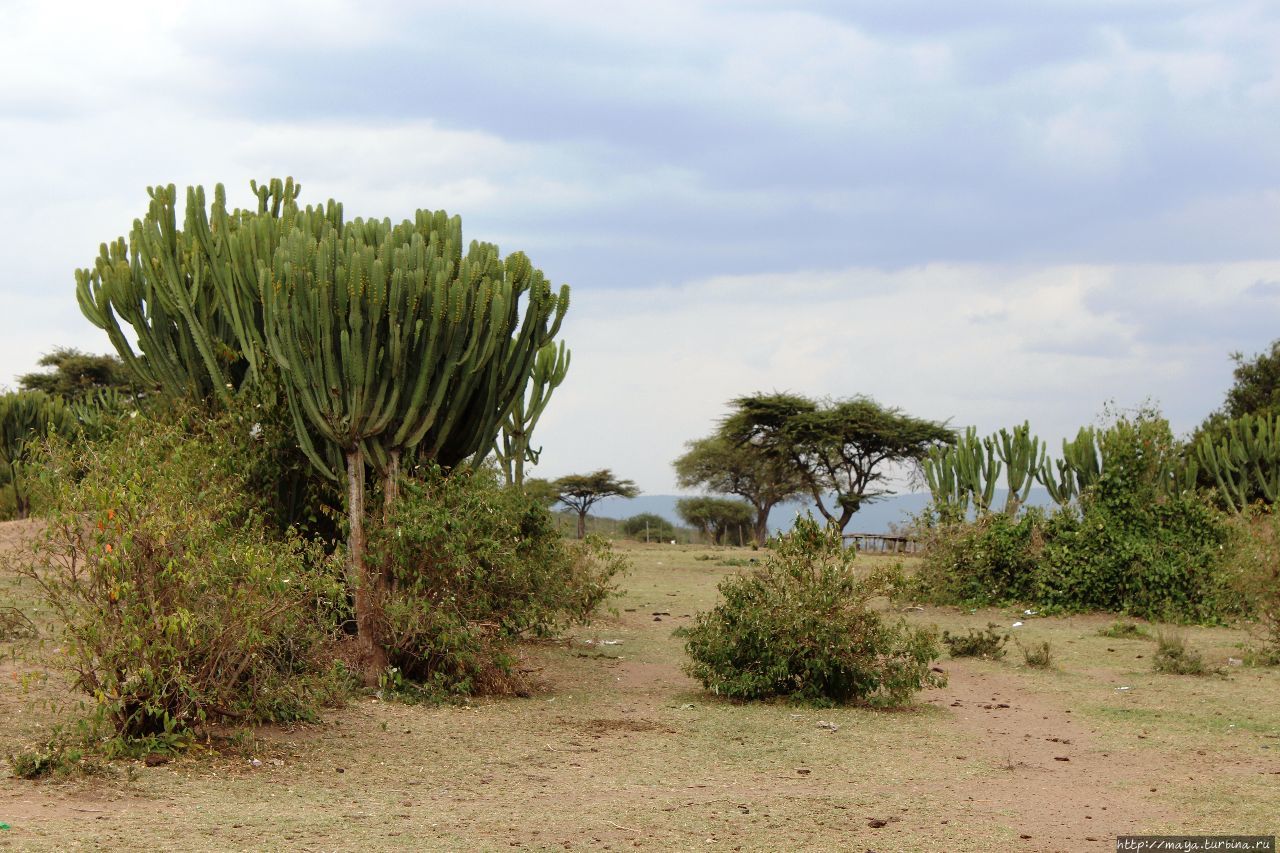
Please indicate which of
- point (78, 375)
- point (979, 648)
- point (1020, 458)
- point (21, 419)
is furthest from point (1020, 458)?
point (78, 375)

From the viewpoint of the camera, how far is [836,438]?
41.8m

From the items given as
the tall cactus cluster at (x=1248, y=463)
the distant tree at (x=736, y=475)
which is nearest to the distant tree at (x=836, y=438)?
the distant tree at (x=736, y=475)

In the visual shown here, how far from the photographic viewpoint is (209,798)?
6742mm

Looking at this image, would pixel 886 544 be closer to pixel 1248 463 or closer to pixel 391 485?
pixel 1248 463

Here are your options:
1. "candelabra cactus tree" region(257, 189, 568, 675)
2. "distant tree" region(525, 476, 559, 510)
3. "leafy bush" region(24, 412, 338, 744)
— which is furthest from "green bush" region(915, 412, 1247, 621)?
"leafy bush" region(24, 412, 338, 744)

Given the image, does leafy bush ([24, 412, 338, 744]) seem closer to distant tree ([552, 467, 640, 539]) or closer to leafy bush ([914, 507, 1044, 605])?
leafy bush ([914, 507, 1044, 605])

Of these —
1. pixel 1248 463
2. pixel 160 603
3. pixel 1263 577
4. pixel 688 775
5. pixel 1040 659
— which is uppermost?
pixel 1248 463

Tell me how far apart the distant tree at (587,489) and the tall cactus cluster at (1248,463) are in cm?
2632

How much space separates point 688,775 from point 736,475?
46.1 metres

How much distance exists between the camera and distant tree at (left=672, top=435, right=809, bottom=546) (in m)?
50.1

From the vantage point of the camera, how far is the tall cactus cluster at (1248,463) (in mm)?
28688

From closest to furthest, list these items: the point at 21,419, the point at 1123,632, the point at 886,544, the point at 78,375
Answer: the point at 1123,632 → the point at 21,419 → the point at 886,544 → the point at 78,375

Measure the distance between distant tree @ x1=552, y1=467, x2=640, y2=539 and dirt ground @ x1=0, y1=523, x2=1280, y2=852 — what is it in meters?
39.0

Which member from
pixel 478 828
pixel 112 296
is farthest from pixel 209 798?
pixel 112 296
